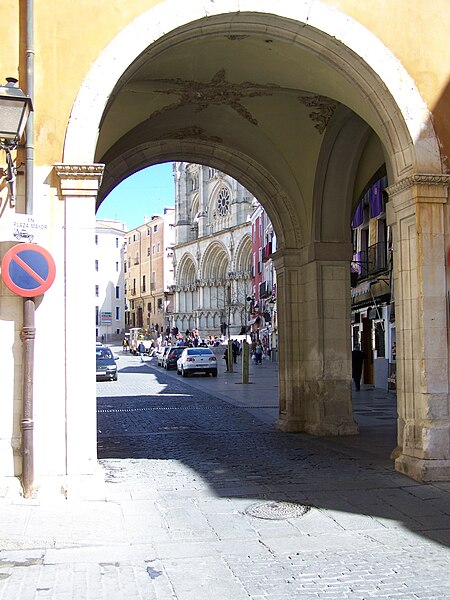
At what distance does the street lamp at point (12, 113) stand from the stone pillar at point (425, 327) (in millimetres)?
4631

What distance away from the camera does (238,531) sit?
22.3 feet

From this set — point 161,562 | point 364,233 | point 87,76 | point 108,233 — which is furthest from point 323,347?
point 108,233

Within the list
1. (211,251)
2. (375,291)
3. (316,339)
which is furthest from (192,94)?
(211,251)

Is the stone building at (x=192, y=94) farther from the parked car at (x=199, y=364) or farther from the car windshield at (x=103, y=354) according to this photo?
the parked car at (x=199, y=364)

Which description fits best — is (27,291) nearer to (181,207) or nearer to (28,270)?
(28,270)

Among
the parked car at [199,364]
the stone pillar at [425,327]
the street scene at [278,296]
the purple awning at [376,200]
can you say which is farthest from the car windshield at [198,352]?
the stone pillar at [425,327]

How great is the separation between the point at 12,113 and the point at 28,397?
2935mm

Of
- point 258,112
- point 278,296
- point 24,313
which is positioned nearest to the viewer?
point 24,313

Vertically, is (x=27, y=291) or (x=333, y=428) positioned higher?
(x=27, y=291)

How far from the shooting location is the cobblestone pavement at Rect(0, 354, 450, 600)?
5332 mm

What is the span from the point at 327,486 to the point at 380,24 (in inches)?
224

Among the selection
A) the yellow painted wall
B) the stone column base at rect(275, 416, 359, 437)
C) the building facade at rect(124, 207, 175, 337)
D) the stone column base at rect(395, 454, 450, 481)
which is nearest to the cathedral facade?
the building facade at rect(124, 207, 175, 337)

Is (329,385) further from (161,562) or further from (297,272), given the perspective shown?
(161,562)

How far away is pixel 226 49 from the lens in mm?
10578
